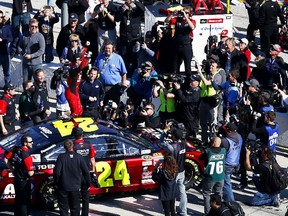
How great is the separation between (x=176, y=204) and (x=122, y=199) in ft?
3.16

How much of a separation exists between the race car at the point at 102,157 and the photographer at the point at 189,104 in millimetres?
1581

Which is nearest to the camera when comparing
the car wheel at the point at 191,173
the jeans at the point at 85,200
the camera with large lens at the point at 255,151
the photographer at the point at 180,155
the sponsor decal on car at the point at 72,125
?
the jeans at the point at 85,200

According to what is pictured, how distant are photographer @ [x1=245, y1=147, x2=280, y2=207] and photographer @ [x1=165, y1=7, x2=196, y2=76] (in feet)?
17.8

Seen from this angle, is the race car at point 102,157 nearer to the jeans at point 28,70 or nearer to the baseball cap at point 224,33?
the jeans at point 28,70

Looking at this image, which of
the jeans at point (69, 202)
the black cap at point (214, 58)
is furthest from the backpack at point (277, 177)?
the black cap at point (214, 58)

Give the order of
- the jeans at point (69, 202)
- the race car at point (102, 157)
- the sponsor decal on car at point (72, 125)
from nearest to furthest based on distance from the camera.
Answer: the jeans at point (69, 202), the race car at point (102, 157), the sponsor decal on car at point (72, 125)

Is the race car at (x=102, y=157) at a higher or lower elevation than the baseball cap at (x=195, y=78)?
lower

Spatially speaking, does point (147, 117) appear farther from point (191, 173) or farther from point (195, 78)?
point (191, 173)

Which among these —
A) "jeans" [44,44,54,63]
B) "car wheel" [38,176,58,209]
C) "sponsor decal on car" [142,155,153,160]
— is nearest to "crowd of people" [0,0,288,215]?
"jeans" [44,44,54,63]

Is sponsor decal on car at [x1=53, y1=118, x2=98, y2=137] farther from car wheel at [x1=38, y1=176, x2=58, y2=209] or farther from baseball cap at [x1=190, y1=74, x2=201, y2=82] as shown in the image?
baseball cap at [x1=190, y1=74, x2=201, y2=82]

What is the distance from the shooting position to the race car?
16.2m

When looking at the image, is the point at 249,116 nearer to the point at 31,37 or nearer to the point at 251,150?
the point at 251,150

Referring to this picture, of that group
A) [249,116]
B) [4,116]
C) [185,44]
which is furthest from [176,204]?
[185,44]

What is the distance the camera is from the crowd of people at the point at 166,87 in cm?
1612
